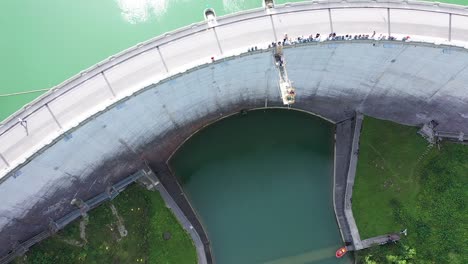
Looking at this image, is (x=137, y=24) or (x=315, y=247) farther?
(x=315, y=247)

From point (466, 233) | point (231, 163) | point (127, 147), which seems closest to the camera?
point (127, 147)

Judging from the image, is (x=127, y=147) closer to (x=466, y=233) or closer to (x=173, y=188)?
(x=173, y=188)

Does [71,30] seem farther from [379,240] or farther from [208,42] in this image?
[379,240]

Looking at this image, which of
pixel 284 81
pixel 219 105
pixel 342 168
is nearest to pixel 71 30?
pixel 219 105

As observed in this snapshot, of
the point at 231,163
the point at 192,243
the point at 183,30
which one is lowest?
the point at 192,243

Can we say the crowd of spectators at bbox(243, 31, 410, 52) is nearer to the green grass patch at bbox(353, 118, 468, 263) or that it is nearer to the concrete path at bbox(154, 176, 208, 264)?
the green grass patch at bbox(353, 118, 468, 263)

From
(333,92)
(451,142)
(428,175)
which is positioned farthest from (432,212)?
(333,92)
